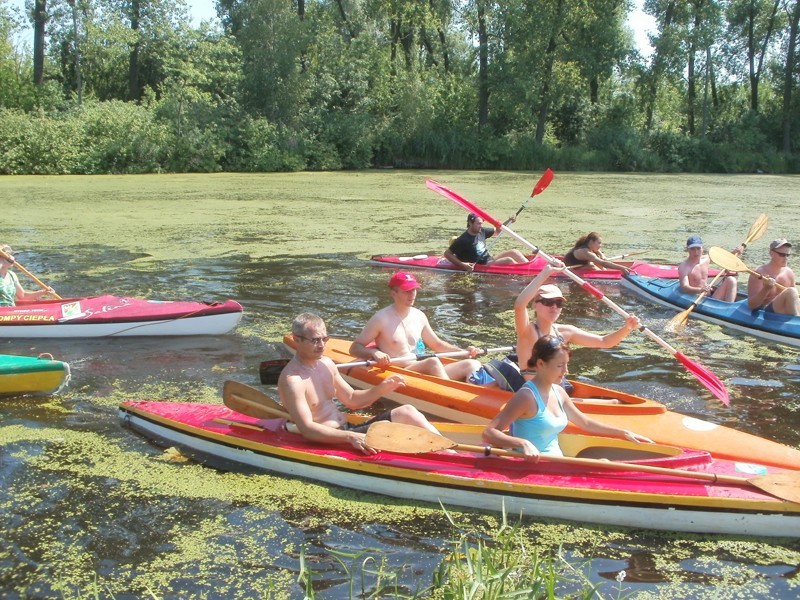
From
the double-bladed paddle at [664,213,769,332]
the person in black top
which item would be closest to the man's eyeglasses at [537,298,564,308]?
the double-bladed paddle at [664,213,769,332]

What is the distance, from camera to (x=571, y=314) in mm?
9188

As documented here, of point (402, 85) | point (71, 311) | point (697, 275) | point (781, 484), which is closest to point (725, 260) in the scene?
point (697, 275)

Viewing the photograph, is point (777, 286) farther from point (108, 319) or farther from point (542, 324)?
point (108, 319)

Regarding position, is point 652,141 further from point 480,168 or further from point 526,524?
point 526,524

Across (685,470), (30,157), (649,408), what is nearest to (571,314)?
(649,408)

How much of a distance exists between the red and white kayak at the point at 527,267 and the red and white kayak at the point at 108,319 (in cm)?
388

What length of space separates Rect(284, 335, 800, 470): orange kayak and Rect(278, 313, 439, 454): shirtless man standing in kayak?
2.14 feet

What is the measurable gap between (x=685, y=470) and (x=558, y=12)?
31.5 metres

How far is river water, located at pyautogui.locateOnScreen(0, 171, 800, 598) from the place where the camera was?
3770 millimetres

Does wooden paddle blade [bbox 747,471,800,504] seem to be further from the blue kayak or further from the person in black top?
the person in black top

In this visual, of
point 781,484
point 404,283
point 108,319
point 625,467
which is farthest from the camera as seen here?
point 108,319

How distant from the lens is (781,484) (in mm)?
3938

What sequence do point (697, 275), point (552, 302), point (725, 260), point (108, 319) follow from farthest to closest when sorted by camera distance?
point (697, 275)
point (725, 260)
point (108, 319)
point (552, 302)

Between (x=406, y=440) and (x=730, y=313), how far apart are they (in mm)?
5051
